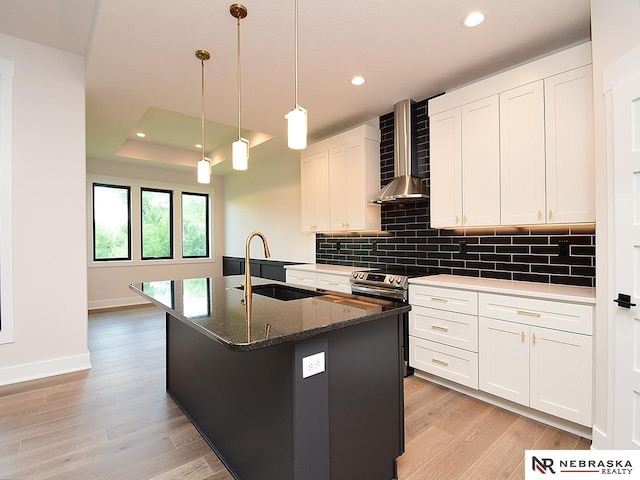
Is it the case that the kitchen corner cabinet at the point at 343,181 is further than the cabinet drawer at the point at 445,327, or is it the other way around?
the kitchen corner cabinet at the point at 343,181

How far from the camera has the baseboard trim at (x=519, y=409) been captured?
2.08 meters

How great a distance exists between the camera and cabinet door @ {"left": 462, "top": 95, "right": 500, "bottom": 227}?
266cm

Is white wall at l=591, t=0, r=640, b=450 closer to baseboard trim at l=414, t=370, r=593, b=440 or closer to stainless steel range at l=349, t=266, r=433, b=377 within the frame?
baseboard trim at l=414, t=370, r=593, b=440

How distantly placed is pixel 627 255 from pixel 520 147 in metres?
1.16

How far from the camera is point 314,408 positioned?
4.32 feet

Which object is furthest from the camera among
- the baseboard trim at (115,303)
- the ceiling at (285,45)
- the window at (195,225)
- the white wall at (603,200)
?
the window at (195,225)

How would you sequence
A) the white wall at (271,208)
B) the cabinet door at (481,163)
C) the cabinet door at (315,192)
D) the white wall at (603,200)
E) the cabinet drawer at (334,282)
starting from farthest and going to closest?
the white wall at (271,208) < the cabinet door at (315,192) < the cabinet drawer at (334,282) < the cabinet door at (481,163) < the white wall at (603,200)

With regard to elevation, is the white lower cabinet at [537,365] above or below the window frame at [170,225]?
below

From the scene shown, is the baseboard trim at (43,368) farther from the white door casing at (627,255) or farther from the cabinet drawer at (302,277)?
the white door casing at (627,255)

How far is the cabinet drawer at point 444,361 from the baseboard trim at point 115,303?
562cm

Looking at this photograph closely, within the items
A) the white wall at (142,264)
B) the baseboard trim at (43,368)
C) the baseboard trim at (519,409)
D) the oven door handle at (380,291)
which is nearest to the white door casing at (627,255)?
the baseboard trim at (519,409)

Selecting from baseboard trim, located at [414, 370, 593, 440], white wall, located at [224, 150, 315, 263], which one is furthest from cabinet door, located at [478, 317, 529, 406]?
white wall, located at [224, 150, 315, 263]

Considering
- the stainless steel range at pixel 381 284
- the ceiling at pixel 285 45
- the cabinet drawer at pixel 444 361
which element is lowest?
the cabinet drawer at pixel 444 361

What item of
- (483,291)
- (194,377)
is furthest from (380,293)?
(194,377)
